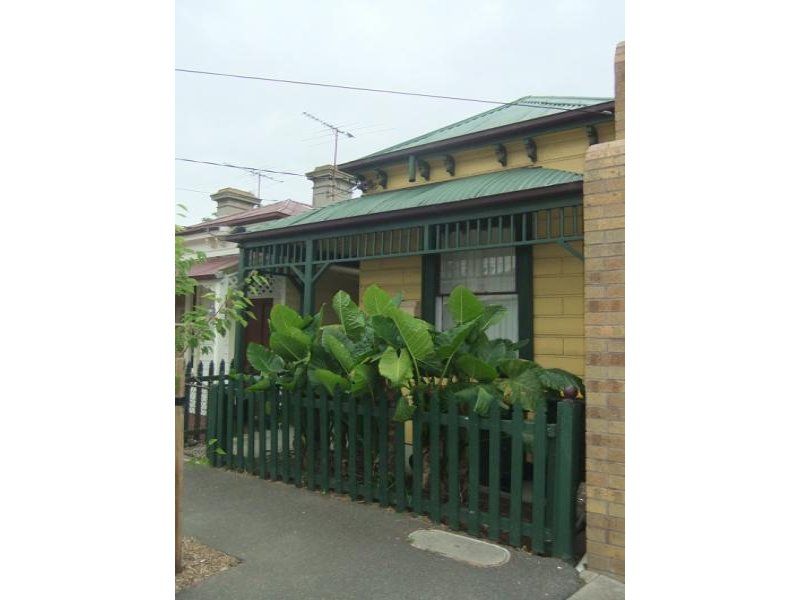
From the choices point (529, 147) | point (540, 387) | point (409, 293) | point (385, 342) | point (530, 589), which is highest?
point (529, 147)

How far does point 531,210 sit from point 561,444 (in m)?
3.22

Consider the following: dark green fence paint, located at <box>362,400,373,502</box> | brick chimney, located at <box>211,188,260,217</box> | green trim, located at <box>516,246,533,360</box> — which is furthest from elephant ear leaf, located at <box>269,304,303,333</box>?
brick chimney, located at <box>211,188,260,217</box>

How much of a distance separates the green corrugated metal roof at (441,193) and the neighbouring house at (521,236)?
48mm

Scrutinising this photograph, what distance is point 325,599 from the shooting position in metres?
3.40

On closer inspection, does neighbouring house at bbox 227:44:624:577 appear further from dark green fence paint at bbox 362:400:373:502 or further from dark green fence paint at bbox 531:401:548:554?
dark green fence paint at bbox 362:400:373:502

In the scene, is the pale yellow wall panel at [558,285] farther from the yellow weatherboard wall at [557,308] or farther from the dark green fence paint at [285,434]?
the dark green fence paint at [285,434]

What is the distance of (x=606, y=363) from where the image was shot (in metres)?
3.79

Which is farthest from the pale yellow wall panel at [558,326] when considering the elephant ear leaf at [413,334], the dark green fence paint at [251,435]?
the dark green fence paint at [251,435]

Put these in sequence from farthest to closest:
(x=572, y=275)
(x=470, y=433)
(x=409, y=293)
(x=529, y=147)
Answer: (x=409, y=293), (x=529, y=147), (x=572, y=275), (x=470, y=433)

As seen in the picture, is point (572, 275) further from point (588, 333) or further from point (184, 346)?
point (184, 346)

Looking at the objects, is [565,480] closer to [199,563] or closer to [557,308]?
[199,563]

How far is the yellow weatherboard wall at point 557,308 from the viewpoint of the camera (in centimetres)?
695

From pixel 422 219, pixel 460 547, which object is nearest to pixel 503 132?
pixel 422 219
